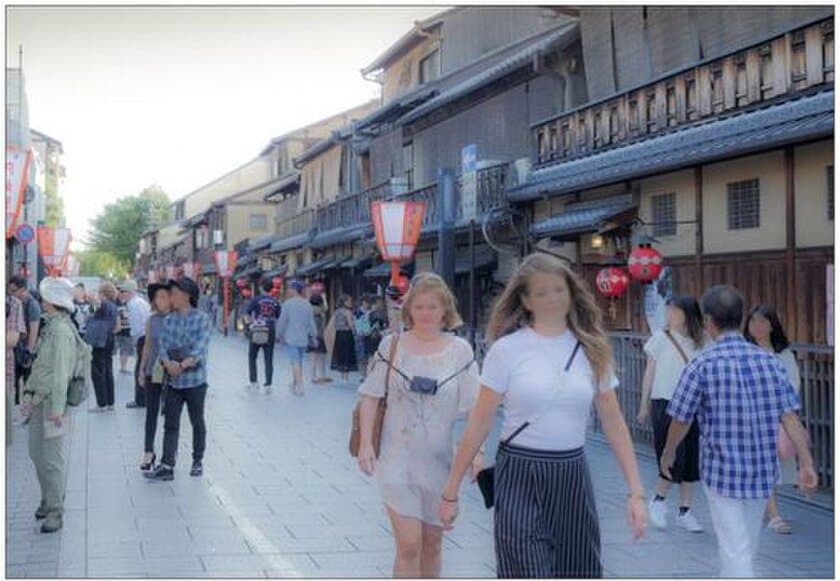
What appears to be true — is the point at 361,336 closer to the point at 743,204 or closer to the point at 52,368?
the point at 743,204

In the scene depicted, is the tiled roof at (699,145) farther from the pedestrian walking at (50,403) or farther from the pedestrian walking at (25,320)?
the pedestrian walking at (25,320)

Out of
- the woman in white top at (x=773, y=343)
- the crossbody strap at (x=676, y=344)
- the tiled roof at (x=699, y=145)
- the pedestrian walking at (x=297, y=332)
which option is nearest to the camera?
the woman in white top at (x=773, y=343)

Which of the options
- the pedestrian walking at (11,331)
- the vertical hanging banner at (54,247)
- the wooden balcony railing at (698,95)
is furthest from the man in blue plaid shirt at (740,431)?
the vertical hanging banner at (54,247)

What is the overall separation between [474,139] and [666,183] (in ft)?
26.1

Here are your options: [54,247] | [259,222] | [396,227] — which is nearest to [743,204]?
[396,227]

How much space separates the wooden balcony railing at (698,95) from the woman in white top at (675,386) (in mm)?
4635

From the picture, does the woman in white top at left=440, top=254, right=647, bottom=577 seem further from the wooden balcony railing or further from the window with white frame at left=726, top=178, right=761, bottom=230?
the window with white frame at left=726, top=178, right=761, bottom=230

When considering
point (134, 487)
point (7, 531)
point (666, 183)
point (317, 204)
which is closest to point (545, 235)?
point (666, 183)

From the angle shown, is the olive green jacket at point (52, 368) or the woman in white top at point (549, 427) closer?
the woman in white top at point (549, 427)

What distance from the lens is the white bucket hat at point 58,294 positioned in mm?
7363

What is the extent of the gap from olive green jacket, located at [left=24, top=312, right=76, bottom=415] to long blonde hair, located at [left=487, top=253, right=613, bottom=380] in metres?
3.74

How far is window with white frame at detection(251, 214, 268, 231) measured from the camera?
56000mm

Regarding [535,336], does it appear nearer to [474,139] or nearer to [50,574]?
[50,574]

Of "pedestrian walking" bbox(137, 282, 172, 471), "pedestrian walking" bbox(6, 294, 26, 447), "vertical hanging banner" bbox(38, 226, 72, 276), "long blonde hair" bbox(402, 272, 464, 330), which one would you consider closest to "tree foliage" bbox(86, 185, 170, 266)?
"vertical hanging banner" bbox(38, 226, 72, 276)
